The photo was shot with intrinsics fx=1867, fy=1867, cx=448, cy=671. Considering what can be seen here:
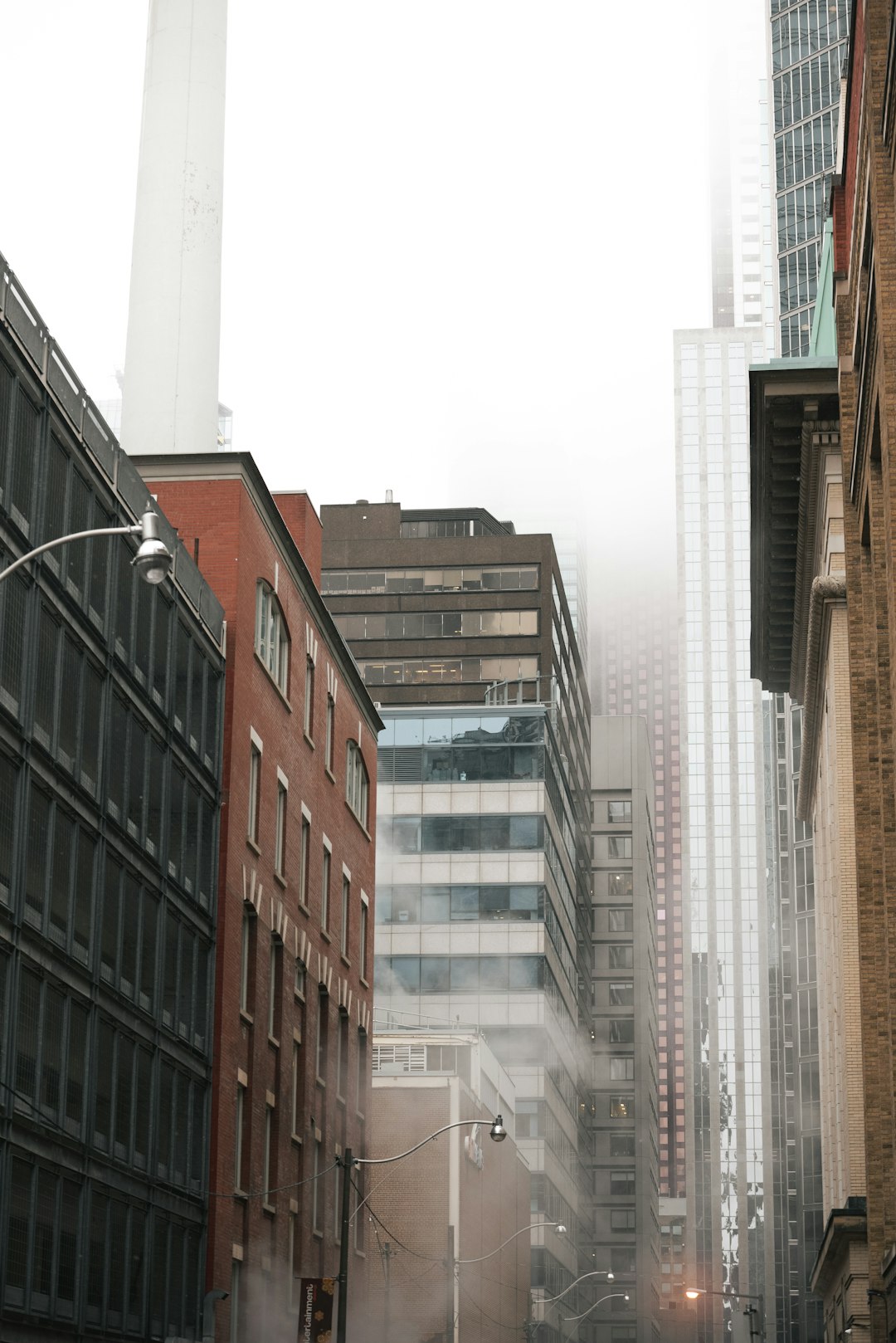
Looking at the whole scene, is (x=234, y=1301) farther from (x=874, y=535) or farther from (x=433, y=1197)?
(x=433, y=1197)

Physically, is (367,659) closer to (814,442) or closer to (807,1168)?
(807,1168)

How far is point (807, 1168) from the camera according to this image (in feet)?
440

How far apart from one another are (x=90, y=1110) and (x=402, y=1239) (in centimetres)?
4499

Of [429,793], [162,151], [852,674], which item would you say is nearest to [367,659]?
[429,793]

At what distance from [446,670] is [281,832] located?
302 feet

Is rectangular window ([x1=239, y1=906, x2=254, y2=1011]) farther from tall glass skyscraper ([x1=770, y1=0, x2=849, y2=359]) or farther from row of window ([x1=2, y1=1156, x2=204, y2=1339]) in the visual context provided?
tall glass skyscraper ([x1=770, y1=0, x2=849, y2=359])

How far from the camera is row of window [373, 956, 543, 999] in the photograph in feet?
342

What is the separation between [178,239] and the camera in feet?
240

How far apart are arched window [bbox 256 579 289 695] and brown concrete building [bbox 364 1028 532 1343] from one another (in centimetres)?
2270

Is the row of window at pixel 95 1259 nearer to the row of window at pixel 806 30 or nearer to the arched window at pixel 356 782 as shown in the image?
the arched window at pixel 356 782

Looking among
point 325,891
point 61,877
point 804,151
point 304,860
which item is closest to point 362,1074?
point 325,891

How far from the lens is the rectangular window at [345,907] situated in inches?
2109

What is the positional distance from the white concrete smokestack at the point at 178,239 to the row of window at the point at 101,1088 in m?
37.6

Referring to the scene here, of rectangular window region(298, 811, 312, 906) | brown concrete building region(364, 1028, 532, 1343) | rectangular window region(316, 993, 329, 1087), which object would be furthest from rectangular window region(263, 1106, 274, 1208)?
brown concrete building region(364, 1028, 532, 1343)
